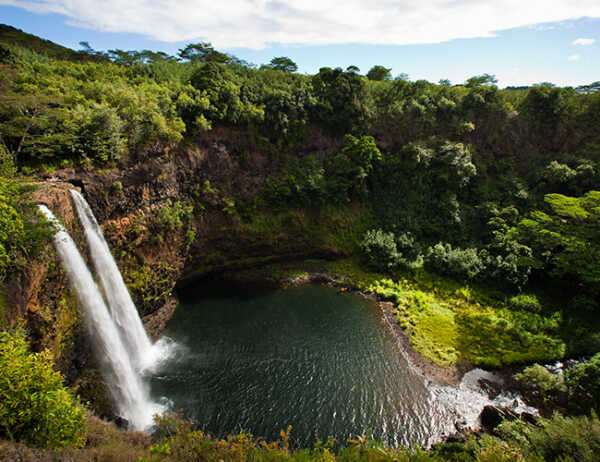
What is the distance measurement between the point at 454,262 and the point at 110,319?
29171mm

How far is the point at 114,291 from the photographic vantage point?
19.7 m

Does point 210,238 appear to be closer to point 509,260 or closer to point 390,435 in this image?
point 390,435

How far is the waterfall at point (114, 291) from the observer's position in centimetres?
1856

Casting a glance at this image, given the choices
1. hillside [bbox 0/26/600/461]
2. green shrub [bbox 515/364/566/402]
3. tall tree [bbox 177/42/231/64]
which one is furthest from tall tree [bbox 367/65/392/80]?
green shrub [bbox 515/364/566/402]

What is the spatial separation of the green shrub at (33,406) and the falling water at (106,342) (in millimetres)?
6504

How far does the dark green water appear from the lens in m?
17.5

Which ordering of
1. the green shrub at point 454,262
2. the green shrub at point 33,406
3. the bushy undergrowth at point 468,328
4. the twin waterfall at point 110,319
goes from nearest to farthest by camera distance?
the green shrub at point 33,406, the twin waterfall at point 110,319, the bushy undergrowth at point 468,328, the green shrub at point 454,262

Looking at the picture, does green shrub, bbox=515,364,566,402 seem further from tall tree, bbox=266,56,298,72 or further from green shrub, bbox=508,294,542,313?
tall tree, bbox=266,56,298,72

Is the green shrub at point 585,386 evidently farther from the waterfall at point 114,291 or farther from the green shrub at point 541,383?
the waterfall at point 114,291

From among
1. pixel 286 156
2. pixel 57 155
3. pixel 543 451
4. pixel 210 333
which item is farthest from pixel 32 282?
pixel 286 156

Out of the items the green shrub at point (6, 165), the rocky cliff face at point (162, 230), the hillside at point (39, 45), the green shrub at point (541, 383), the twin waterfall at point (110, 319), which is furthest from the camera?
the hillside at point (39, 45)

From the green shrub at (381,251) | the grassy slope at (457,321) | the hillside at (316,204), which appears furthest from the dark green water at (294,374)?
the green shrub at (381,251)

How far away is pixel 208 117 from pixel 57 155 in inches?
567

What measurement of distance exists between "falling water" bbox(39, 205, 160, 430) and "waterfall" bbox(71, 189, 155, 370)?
1.15 metres
